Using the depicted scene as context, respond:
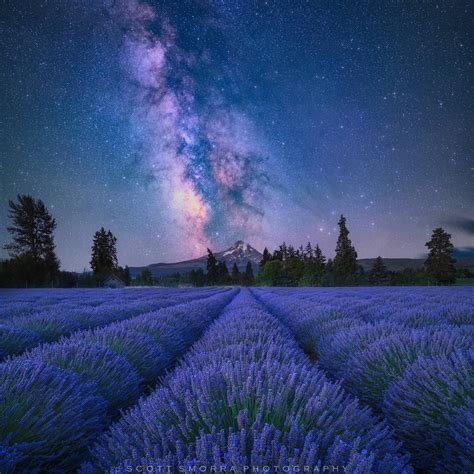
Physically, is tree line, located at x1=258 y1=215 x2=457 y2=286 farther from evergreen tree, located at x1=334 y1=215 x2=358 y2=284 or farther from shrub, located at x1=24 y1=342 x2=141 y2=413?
shrub, located at x1=24 y1=342 x2=141 y2=413

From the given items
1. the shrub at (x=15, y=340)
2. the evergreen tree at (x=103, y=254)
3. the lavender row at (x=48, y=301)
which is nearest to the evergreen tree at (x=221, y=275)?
the evergreen tree at (x=103, y=254)

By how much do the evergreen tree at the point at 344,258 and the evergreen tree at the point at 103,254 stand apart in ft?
149

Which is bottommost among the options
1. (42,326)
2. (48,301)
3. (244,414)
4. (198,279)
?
(198,279)

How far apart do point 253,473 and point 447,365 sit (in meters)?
1.54

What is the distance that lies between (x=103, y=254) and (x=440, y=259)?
63.4m

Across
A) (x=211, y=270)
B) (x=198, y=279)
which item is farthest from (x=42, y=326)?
(x=198, y=279)

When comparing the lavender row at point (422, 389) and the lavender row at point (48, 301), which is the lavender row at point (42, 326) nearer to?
the lavender row at point (48, 301)

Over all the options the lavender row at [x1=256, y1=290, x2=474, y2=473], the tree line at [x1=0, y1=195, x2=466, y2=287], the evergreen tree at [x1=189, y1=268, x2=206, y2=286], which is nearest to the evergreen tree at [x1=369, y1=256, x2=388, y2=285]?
the tree line at [x1=0, y1=195, x2=466, y2=287]

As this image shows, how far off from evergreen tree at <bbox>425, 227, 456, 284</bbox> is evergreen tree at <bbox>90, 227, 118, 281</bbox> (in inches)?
2317

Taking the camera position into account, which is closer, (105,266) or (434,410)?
(434,410)

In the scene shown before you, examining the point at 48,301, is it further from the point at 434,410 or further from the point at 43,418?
the point at 434,410

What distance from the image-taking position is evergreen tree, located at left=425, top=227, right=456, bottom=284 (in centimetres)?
4391

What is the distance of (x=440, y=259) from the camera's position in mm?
45719

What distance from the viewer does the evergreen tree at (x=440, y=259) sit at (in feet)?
144
